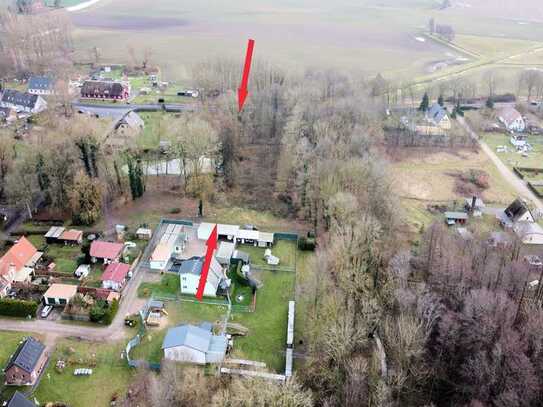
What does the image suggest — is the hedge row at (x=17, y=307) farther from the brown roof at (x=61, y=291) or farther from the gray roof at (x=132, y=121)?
the gray roof at (x=132, y=121)

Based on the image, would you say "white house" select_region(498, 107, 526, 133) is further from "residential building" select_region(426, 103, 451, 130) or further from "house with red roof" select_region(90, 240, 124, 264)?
"house with red roof" select_region(90, 240, 124, 264)

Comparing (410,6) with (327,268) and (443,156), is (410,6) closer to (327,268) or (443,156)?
(443,156)

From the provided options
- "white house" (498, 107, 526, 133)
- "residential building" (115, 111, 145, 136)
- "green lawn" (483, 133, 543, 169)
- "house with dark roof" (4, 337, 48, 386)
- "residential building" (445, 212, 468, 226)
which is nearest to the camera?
"house with dark roof" (4, 337, 48, 386)

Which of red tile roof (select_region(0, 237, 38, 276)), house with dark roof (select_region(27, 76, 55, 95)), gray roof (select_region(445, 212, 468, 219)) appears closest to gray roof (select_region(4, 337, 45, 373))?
red tile roof (select_region(0, 237, 38, 276))

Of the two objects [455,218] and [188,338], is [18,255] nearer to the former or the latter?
[188,338]

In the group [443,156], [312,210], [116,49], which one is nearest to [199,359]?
[312,210]

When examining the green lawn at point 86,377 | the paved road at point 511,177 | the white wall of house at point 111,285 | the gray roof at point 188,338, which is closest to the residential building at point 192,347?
the gray roof at point 188,338

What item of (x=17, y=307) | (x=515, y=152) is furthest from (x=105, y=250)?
(x=515, y=152)
